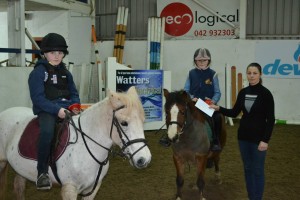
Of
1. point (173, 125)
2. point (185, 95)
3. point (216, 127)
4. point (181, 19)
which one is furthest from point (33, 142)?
point (181, 19)

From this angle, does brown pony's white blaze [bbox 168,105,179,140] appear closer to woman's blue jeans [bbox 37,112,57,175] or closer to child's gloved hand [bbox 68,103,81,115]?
child's gloved hand [bbox 68,103,81,115]

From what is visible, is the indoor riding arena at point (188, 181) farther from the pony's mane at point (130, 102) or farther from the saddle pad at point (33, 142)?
the pony's mane at point (130, 102)

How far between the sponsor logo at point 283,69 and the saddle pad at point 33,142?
8.77 m

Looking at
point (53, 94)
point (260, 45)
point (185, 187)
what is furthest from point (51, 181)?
point (260, 45)

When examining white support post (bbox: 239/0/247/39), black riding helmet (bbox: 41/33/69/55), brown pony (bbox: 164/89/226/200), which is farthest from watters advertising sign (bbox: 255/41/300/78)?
black riding helmet (bbox: 41/33/69/55)

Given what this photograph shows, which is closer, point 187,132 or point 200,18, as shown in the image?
point 187,132

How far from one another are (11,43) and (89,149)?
6138 mm

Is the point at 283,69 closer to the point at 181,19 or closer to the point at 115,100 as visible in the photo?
the point at 181,19

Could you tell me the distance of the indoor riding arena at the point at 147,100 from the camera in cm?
289

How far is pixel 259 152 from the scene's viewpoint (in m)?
3.68

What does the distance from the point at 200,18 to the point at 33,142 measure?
929cm

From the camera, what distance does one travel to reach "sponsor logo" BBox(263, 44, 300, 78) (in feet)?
34.1

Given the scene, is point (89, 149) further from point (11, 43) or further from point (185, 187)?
point (11, 43)

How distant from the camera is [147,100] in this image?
29.0 ft
